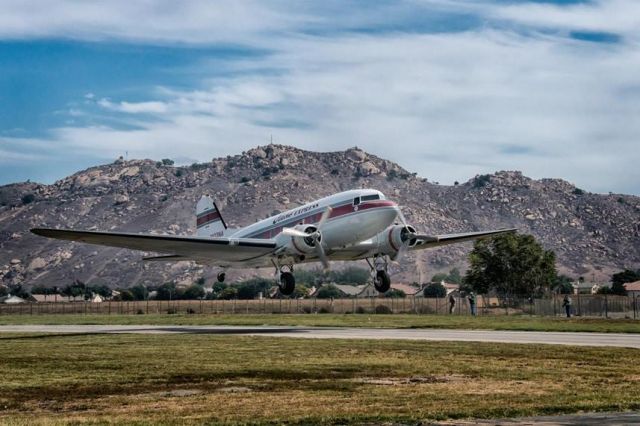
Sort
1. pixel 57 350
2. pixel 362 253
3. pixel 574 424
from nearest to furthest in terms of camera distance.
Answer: pixel 574 424
pixel 57 350
pixel 362 253

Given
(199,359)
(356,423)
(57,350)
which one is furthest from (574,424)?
(57,350)

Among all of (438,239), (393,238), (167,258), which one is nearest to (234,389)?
(393,238)

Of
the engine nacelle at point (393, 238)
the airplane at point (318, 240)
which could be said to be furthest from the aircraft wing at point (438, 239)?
the engine nacelle at point (393, 238)

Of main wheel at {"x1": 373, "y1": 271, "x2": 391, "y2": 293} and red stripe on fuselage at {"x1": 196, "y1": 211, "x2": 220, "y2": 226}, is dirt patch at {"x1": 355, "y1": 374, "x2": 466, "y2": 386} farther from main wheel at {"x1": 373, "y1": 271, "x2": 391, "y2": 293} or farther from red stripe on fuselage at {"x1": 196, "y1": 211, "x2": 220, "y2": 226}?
red stripe on fuselage at {"x1": 196, "y1": 211, "x2": 220, "y2": 226}

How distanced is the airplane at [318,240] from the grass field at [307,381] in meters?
14.2

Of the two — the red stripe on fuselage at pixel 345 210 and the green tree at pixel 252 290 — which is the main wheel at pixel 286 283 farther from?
the green tree at pixel 252 290

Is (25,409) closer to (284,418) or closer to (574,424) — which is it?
(284,418)

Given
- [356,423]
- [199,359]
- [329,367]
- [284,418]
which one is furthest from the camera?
[199,359]

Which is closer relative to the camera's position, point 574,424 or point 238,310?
point 574,424

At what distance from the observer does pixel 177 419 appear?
63.5ft

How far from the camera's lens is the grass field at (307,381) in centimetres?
2000

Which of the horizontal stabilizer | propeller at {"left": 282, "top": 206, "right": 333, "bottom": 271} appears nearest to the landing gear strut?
propeller at {"left": 282, "top": 206, "right": 333, "bottom": 271}

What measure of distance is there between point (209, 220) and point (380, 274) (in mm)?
23502

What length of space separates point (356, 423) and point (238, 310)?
79.2m
